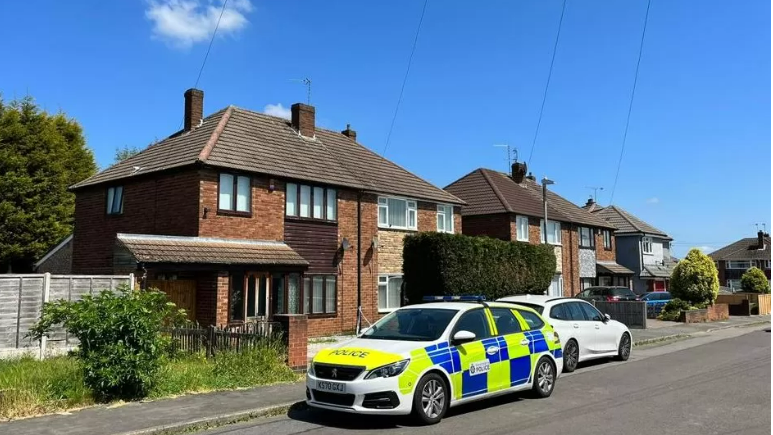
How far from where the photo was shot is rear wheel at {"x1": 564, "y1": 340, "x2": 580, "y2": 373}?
1295 centimetres

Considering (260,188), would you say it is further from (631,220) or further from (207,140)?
(631,220)

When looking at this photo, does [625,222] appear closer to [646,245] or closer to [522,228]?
[646,245]

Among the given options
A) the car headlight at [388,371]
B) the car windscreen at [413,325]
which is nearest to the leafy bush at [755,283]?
the car windscreen at [413,325]

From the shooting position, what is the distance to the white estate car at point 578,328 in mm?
13010

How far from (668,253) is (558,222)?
21.3 m

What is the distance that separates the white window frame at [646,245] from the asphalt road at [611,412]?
35.1 m

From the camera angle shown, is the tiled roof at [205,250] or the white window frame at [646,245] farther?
the white window frame at [646,245]

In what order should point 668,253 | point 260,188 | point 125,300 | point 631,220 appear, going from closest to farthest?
point 125,300
point 260,188
point 631,220
point 668,253

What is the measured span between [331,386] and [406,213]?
16.9 m

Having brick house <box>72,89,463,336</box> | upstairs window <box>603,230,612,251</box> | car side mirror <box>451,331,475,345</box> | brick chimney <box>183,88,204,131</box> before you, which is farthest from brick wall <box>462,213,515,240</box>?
car side mirror <box>451,331,475,345</box>

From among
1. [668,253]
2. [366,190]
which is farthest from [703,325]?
[668,253]

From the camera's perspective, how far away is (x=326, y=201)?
841 inches

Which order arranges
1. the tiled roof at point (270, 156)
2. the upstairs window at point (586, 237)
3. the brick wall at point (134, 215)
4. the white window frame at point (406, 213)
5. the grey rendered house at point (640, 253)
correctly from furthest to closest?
the grey rendered house at point (640, 253), the upstairs window at point (586, 237), the white window frame at point (406, 213), the tiled roof at point (270, 156), the brick wall at point (134, 215)

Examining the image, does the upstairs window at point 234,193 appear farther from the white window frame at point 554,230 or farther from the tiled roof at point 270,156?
the white window frame at point 554,230
